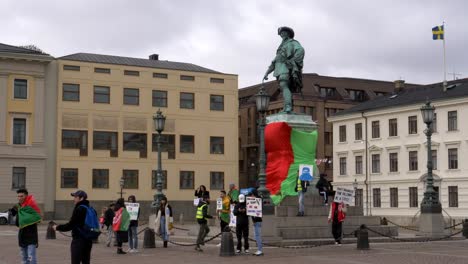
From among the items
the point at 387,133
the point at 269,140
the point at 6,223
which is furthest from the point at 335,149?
the point at 269,140

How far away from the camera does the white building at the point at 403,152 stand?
56.8 metres

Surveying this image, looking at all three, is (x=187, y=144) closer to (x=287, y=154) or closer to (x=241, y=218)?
(x=287, y=154)

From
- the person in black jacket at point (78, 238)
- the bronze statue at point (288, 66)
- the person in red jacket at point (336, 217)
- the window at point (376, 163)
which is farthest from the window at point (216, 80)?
the person in black jacket at point (78, 238)

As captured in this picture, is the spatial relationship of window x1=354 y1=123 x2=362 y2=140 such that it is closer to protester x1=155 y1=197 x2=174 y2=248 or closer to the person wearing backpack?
protester x1=155 y1=197 x2=174 y2=248

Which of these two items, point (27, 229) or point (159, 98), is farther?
point (159, 98)

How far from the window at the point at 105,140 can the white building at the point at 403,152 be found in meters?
20.7

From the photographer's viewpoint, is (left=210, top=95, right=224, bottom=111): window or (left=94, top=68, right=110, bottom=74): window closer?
(left=94, top=68, right=110, bottom=74): window

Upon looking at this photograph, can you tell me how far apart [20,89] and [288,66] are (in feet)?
119

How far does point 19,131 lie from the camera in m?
59.6

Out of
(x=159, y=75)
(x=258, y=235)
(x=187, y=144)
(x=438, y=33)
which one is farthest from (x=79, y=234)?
(x=187, y=144)

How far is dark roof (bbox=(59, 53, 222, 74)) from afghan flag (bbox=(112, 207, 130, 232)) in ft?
143

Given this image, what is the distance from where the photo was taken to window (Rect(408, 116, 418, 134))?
61.2m

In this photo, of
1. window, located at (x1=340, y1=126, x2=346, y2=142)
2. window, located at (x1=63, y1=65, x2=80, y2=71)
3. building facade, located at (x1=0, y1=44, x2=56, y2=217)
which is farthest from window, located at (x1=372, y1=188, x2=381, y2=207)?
window, located at (x1=63, y1=65, x2=80, y2=71)

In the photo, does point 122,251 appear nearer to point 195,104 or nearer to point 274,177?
point 274,177
